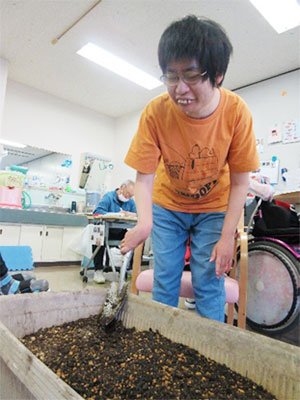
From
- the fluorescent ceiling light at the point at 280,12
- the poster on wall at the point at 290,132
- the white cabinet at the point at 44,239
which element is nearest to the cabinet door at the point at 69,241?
the white cabinet at the point at 44,239

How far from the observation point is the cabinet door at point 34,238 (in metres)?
3.28

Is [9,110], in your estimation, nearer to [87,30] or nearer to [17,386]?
[87,30]

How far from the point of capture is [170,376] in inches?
24.0

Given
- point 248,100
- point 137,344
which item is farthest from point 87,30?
point 137,344

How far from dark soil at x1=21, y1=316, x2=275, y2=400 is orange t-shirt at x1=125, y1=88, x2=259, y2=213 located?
445mm

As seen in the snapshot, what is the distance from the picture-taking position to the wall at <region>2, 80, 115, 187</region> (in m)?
3.92

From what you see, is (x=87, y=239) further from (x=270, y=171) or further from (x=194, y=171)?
(x=194, y=171)

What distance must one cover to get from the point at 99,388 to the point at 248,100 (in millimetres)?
3611

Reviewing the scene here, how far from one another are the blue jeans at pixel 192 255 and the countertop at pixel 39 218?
2640mm

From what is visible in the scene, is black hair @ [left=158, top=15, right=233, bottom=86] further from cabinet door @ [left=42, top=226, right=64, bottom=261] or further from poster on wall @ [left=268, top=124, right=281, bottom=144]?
cabinet door @ [left=42, top=226, right=64, bottom=261]

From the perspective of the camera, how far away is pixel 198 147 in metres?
0.85

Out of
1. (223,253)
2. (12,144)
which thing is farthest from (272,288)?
(12,144)

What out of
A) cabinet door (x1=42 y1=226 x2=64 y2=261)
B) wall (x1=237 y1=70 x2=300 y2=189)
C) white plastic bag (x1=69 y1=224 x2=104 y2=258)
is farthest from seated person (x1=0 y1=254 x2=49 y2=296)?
wall (x1=237 y1=70 x2=300 y2=189)

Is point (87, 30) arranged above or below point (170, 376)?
above
